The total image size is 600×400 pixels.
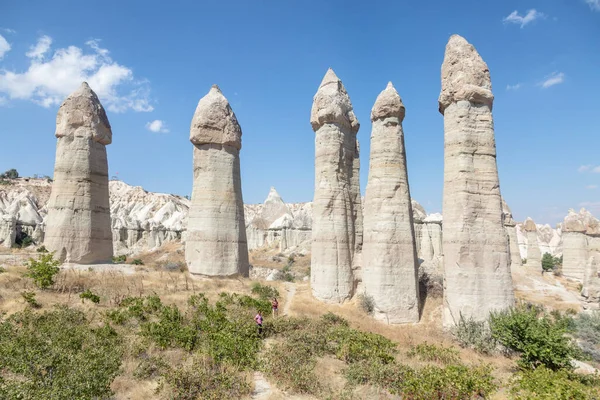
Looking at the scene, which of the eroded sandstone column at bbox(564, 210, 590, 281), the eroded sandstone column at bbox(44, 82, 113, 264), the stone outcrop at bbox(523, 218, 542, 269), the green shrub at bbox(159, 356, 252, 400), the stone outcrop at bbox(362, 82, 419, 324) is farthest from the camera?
the stone outcrop at bbox(523, 218, 542, 269)

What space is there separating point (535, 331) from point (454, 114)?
775cm

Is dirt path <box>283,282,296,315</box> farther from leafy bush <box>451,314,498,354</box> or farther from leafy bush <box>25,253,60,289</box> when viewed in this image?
leafy bush <box>25,253,60,289</box>

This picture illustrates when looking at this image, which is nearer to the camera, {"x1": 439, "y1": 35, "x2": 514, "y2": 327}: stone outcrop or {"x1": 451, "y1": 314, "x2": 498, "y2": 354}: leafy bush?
Answer: {"x1": 451, "y1": 314, "x2": 498, "y2": 354}: leafy bush

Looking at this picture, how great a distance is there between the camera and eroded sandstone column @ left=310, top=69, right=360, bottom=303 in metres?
16.0

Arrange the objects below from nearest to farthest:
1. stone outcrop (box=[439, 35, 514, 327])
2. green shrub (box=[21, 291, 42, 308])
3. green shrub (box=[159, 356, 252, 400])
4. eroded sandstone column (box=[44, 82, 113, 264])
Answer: green shrub (box=[159, 356, 252, 400]), green shrub (box=[21, 291, 42, 308]), stone outcrop (box=[439, 35, 514, 327]), eroded sandstone column (box=[44, 82, 113, 264])

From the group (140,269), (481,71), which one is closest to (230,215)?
(140,269)

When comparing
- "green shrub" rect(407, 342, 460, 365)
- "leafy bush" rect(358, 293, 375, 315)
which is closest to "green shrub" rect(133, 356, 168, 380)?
"green shrub" rect(407, 342, 460, 365)

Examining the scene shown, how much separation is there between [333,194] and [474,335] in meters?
7.55

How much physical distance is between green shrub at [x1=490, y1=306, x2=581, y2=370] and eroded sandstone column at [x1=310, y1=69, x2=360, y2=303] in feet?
22.0

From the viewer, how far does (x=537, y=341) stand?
9.38 m

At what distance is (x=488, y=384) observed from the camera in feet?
23.4

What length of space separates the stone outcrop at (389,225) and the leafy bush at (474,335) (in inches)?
78.9

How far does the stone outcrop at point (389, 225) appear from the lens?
47.3ft

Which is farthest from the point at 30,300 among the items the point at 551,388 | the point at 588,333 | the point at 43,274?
the point at 588,333
